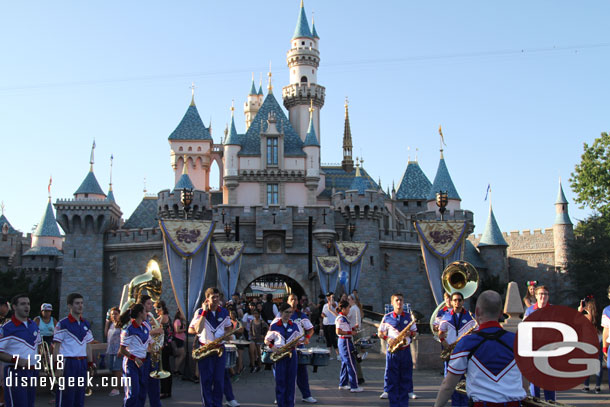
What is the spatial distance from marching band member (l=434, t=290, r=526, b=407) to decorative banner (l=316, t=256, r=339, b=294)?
22.4 metres

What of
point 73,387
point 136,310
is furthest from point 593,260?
point 73,387

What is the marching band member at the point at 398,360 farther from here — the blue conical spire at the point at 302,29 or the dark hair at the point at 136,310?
the blue conical spire at the point at 302,29

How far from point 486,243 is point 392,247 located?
823cm

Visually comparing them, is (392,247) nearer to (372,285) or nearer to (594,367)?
(372,285)

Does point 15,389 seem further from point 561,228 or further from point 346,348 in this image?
point 561,228

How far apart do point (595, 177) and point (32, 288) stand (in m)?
31.2

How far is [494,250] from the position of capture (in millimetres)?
37812

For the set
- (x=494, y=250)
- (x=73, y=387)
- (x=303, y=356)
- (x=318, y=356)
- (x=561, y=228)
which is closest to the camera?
(x=73, y=387)

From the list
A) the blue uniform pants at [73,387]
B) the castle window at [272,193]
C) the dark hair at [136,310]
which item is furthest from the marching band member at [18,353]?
the castle window at [272,193]

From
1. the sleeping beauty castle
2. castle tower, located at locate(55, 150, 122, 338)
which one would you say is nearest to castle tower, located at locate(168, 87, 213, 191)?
the sleeping beauty castle

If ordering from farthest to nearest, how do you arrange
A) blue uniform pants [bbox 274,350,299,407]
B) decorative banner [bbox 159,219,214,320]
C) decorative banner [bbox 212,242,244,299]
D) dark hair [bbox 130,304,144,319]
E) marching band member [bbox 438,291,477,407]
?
1. decorative banner [bbox 212,242,244,299]
2. decorative banner [bbox 159,219,214,320]
3. blue uniform pants [bbox 274,350,299,407]
4. marching band member [bbox 438,291,477,407]
5. dark hair [bbox 130,304,144,319]

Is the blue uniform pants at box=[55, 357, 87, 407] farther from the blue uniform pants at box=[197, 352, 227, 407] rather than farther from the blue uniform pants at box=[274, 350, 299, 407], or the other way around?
the blue uniform pants at box=[274, 350, 299, 407]

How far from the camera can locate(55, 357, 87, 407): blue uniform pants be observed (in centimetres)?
737

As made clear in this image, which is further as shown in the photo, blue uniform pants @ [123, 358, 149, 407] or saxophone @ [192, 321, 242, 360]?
saxophone @ [192, 321, 242, 360]
